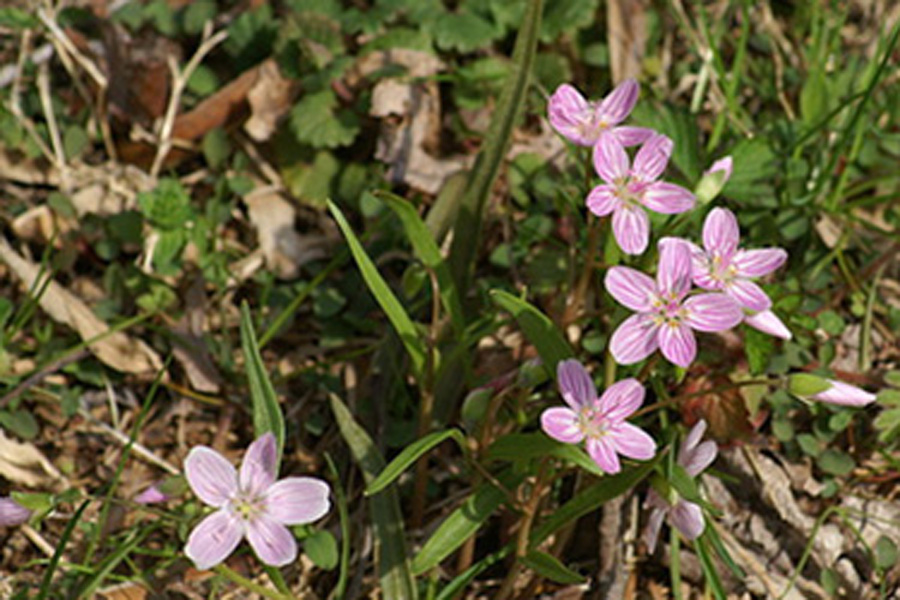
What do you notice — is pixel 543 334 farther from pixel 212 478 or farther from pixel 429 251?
pixel 212 478

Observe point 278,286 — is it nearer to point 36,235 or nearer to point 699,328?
point 36,235

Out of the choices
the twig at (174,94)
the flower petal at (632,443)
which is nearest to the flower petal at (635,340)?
the flower petal at (632,443)

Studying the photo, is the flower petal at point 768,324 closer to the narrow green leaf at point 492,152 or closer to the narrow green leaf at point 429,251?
the narrow green leaf at point 429,251

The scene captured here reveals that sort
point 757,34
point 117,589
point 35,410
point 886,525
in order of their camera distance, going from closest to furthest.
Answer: point 117,589
point 886,525
point 35,410
point 757,34

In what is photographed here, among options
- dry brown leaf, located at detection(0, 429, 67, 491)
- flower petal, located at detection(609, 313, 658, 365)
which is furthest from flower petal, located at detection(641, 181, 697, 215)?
dry brown leaf, located at detection(0, 429, 67, 491)

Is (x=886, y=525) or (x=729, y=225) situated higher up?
(x=729, y=225)

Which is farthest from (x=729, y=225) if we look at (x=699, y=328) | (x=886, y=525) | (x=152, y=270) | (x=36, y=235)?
(x=36, y=235)
